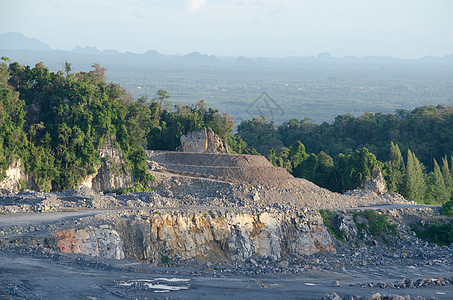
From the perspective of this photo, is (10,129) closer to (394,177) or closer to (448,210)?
(448,210)

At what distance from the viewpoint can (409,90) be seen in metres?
179

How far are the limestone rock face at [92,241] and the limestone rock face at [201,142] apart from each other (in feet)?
65.4

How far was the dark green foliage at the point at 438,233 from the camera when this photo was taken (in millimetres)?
28922

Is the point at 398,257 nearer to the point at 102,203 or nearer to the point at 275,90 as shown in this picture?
the point at 102,203

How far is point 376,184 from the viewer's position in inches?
1495

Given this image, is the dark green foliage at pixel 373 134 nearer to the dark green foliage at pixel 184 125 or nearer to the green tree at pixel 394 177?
the green tree at pixel 394 177

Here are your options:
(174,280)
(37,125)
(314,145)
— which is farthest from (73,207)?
(314,145)

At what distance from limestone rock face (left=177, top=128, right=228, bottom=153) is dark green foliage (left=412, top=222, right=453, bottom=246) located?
54.2 feet

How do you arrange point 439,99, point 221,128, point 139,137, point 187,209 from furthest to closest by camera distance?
point 439,99, point 221,128, point 139,137, point 187,209

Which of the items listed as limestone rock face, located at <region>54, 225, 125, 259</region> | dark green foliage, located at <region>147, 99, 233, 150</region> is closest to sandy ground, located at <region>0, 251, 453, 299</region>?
limestone rock face, located at <region>54, 225, 125, 259</region>

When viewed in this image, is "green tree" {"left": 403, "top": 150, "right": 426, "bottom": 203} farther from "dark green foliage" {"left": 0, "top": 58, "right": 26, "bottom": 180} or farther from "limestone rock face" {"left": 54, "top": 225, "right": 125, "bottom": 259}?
"limestone rock face" {"left": 54, "top": 225, "right": 125, "bottom": 259}

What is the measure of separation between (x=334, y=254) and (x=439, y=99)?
137960mm

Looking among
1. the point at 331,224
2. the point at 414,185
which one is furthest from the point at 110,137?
the point at 414,185

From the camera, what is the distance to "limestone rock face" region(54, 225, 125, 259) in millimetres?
20516
